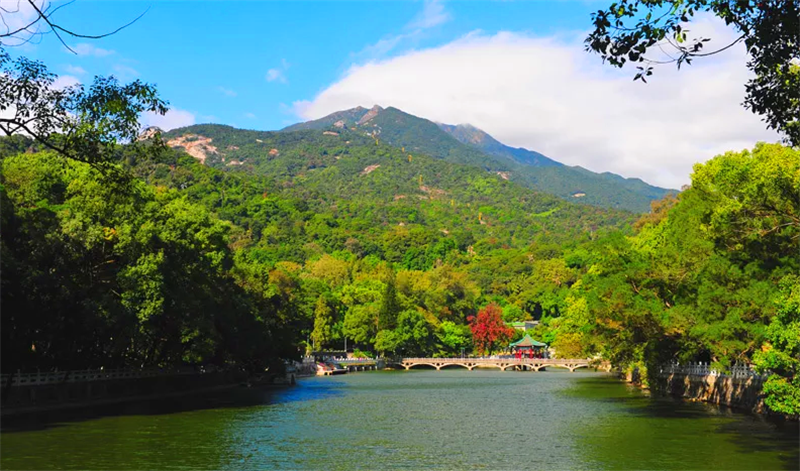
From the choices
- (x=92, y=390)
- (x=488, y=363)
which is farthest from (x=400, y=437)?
(x=488, y=363)

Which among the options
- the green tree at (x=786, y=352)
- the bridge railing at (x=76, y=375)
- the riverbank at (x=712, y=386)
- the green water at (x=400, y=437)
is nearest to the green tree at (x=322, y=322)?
the riverbank at (x=712, y=386)

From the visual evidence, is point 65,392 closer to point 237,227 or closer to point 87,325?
point 87,325

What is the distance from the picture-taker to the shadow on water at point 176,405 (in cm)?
3425

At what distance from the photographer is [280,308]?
72062mm

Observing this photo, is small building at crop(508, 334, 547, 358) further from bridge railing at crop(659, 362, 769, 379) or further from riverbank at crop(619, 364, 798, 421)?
bridge railing at crop(659, 362, 769, 379)

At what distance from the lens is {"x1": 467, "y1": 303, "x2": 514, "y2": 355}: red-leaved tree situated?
135550mm

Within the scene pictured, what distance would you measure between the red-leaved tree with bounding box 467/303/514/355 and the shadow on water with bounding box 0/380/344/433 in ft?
225

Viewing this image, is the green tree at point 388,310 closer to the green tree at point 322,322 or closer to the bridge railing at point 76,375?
the green tree at point 322,322

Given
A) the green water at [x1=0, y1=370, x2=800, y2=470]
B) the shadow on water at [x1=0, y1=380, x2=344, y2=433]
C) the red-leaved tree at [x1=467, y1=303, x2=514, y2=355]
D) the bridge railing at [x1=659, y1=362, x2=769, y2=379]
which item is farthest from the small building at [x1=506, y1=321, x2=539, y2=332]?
the green water at [x1=0, y1=370, x2=800, y2=470]

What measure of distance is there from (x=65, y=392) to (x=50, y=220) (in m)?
8.61

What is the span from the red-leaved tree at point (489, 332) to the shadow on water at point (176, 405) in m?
68.6

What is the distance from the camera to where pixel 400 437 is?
32.3 metres

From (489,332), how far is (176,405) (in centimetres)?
9478

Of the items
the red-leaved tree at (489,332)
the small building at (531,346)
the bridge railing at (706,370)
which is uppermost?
the red-leaved tree at (489,332)
